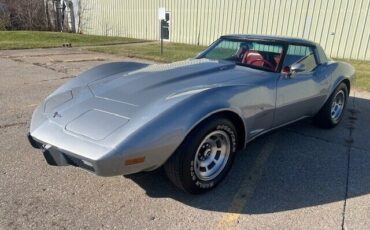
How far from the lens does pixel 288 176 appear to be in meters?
3.48

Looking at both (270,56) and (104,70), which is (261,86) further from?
(104,70)

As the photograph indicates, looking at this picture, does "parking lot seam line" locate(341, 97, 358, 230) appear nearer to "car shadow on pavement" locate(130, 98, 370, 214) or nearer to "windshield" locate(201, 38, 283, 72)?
"car shadow on pavement" locate(130, 98, 370, 214)

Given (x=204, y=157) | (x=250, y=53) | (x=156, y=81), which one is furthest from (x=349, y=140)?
(x=156, y=81)

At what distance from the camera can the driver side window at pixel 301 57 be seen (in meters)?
4.09

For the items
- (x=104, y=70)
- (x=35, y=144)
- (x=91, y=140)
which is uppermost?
(x=104, y=70)

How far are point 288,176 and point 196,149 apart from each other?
1.22 meters

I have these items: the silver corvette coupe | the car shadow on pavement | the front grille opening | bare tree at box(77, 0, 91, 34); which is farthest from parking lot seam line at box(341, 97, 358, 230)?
bare tree at box(77, 0, 91, 34)

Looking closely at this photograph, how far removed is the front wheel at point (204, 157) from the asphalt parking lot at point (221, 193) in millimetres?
164

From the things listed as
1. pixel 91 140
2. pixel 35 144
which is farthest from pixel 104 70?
pixel 91 140

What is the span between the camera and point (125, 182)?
3260mm

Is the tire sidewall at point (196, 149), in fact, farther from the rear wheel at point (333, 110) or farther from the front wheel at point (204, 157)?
the rear wheel at point (333, 110)

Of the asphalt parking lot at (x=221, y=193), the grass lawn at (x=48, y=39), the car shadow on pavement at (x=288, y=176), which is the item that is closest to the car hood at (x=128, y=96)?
the asphalt parking lot at (x=221, y=193)

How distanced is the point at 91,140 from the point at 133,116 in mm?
386

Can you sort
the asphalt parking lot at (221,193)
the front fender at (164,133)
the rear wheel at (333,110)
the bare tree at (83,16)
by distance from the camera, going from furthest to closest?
the bare tree at (83,16) < the rear wheel at (333,110) < the asphalt parking lot at (221,193) < the front fender at (164,133)
